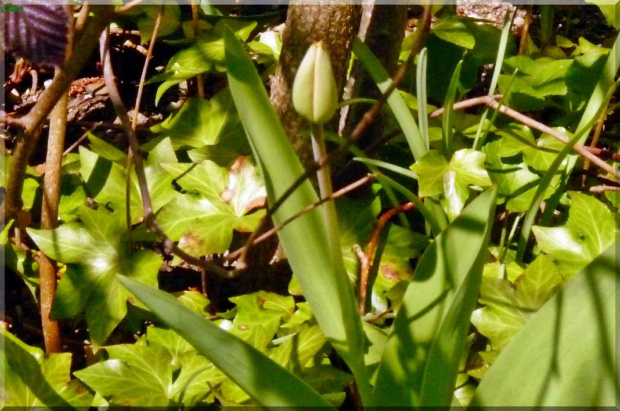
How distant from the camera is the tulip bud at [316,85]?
1.59 feet

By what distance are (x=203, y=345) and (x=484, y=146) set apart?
74 cm

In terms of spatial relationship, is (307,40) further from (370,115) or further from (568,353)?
(568,353)

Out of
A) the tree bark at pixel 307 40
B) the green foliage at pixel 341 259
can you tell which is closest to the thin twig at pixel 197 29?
the green foliage at pixel 341 259

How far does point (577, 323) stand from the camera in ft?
1.79

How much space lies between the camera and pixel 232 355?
1.85 ft

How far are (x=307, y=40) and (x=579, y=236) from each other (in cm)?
52

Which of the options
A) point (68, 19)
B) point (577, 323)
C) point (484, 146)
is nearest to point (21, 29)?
point (68, 19)

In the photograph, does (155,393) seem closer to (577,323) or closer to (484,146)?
(577,323)

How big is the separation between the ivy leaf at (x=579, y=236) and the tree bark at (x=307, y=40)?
1.35 feet

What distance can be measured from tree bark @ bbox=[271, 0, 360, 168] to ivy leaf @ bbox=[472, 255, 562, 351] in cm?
40

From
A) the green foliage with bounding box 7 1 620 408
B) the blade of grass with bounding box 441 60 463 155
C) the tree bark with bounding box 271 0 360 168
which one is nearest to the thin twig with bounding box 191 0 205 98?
the green foliage with bounding box 7 1 620 408

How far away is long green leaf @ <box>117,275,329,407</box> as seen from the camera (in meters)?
0.55

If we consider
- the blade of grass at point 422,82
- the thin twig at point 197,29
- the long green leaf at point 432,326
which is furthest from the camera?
the thin twig at point 197,29

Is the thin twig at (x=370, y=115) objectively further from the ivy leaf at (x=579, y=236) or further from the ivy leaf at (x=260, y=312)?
the ivy leaf at (x=579, y=236)
